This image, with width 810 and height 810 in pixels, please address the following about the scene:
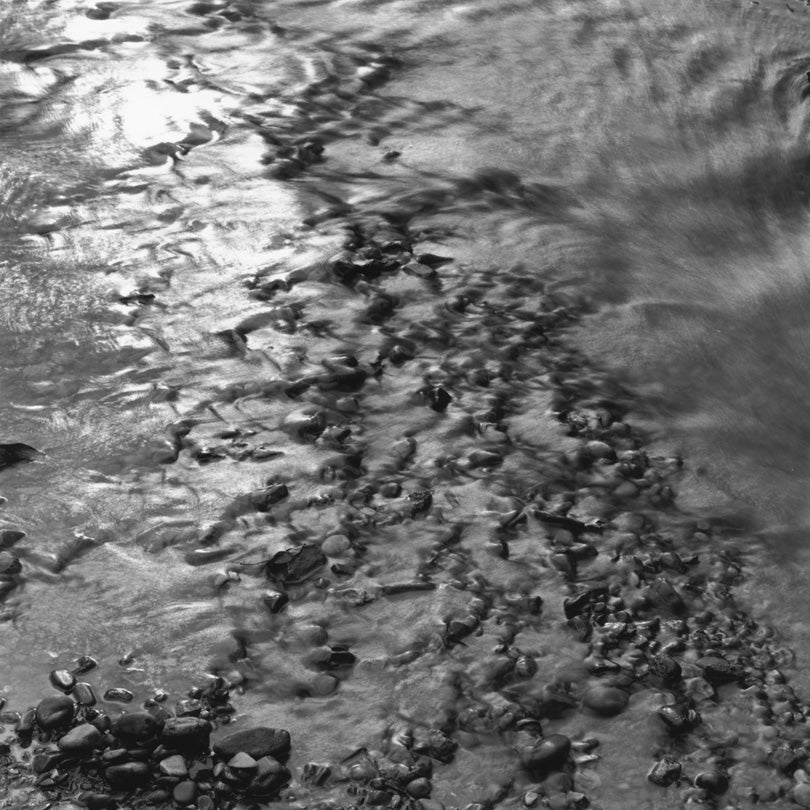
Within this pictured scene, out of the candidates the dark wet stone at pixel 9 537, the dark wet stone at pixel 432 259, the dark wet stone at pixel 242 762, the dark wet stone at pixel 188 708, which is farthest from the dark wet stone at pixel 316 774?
the dark wet stone at pixel 432 259

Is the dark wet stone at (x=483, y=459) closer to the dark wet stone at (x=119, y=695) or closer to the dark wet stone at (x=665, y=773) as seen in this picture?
the dark wet stone at (x=665, y=773)

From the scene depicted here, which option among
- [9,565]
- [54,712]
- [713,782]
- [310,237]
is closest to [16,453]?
[9,565]

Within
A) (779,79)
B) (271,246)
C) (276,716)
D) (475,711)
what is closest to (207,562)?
(276,716)

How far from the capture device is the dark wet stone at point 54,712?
3.22 m

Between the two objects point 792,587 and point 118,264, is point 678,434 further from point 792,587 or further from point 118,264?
point 118,264

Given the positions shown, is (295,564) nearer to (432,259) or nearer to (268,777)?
(268,777)

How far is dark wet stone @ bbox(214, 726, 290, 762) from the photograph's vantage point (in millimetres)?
3213

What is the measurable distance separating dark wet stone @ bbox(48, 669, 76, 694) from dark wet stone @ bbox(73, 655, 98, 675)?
0.03m

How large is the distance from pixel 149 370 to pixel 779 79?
4222mm

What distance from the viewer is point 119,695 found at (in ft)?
11.0

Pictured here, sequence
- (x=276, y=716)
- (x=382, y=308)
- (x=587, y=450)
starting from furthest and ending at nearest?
(x=382, y=308), (x=587, y=450), (x=276, y=716)

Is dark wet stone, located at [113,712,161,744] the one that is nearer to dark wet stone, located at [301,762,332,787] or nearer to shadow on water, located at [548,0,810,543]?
dark wet stone, located at [301,762,332,787]

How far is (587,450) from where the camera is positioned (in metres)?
4.29

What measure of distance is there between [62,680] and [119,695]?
171mm
